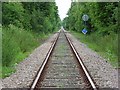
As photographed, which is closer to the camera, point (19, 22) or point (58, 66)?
point (58, 66)

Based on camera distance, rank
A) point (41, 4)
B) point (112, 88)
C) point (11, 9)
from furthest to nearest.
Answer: point (41, 4) < point (11, 9) < point (112, 88)

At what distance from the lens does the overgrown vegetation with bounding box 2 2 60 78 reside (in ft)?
49.5

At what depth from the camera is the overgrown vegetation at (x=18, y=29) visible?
15.1 metres

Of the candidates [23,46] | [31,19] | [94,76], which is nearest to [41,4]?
[31,19]

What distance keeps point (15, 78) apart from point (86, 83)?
2.68 m

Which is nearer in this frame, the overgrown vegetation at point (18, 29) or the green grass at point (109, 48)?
the overgrown vegetation at point (18, 29)

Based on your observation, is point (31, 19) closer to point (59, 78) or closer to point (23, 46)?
point (23, 46)

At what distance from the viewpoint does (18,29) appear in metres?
26.0

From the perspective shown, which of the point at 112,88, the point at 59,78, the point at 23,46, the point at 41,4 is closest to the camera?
the point at 112,88

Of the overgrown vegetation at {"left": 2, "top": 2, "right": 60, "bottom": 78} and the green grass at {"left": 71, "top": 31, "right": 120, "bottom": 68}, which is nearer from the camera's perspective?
the overgrown vegetation at {"left": 2, "top": 2, "right": 60, "bottom": 78}

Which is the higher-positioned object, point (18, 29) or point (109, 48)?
point (18, 29)

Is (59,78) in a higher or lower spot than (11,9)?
lower

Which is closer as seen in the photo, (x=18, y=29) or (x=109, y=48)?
(x=109, y=48)

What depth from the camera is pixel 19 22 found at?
98.0 feet
